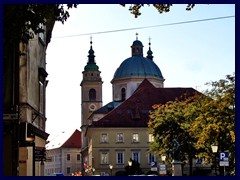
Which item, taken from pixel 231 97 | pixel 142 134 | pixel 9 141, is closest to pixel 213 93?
pixel 231 97

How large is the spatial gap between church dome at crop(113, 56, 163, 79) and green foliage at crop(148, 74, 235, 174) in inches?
1980

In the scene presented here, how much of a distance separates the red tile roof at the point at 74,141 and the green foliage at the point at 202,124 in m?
71.5

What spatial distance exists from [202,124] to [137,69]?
63797 mm

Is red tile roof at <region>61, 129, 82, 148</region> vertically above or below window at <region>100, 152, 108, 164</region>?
above

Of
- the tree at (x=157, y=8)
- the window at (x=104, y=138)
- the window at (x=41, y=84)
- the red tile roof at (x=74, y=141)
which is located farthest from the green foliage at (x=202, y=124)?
the red tile roof at (x=74, y=141)

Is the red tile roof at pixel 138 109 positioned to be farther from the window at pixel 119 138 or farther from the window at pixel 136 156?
the window at pixel 136 156

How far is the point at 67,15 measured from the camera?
11.0 meters

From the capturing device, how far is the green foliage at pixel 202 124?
26.4 meters

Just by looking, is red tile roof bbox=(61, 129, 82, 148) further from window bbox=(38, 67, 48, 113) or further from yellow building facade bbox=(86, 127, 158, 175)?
window bbox=(38, 67, 48, 113)

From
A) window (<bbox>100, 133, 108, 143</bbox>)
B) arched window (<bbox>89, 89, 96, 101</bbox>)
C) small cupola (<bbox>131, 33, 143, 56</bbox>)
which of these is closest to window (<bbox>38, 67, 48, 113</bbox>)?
window (<bbox>100, 133, 108, 143</bbox>)

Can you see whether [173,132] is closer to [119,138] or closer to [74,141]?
[119,138]

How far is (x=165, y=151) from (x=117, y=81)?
54053 millimetres

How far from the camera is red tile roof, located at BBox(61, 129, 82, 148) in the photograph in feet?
367
